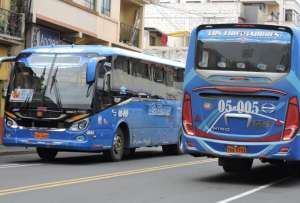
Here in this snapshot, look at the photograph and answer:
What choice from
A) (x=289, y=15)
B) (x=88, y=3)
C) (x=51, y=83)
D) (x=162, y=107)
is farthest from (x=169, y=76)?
(x=289, y=15)

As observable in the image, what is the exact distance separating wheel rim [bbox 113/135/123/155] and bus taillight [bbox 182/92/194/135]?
463 centimetres

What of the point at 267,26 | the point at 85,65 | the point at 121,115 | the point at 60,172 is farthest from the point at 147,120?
the point at 267,26

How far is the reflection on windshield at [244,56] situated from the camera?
1327 cm

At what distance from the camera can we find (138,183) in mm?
12961

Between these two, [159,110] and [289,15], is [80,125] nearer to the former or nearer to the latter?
[159,110]

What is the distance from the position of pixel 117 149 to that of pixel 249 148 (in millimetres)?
5955

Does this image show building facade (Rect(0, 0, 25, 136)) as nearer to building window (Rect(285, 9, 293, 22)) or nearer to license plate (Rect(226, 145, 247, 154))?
license plate (Rect(226, 145, 247, 154))

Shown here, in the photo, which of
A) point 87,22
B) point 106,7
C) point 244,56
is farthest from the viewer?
point 106,7

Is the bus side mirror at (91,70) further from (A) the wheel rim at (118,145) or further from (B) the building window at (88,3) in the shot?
(B) the building window at (88,3)

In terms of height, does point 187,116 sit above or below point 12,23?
below

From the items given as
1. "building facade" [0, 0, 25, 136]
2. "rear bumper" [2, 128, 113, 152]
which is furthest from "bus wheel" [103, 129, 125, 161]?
"building facade" [0, 0, 25, 136]

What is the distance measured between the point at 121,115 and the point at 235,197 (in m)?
7.49

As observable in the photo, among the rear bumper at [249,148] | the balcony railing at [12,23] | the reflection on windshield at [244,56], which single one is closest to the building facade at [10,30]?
the balcony railing at [12,23]

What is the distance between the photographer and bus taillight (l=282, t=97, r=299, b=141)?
42.5 ft
